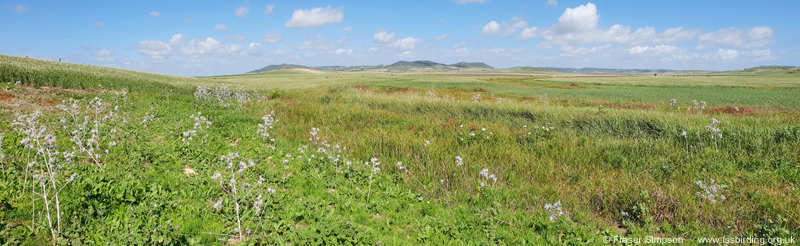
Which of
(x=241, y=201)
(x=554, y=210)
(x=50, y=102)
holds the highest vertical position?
(x=50, y=102)

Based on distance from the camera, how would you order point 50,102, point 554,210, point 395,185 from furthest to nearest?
point 50,102
point 395,185
point 554,210

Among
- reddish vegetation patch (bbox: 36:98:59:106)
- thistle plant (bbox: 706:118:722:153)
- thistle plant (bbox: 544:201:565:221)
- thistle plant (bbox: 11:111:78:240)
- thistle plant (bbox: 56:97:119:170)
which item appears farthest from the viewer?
reddish vegetation patch (bbox: 36:98:59:106)

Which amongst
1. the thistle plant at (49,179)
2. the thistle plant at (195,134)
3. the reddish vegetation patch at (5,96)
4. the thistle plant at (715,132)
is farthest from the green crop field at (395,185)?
the reddish vegetation patch at (5,96)

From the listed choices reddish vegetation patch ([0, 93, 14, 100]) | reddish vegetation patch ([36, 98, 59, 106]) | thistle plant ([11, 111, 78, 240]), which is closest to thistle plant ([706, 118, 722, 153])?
thistle plant ([11, 111, 78, 240])

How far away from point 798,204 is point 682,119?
6.58m

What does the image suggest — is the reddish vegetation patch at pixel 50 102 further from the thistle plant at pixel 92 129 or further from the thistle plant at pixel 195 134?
the thistle plant at pixel 195 134

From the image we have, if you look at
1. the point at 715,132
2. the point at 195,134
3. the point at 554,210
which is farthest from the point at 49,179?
the point at 715,132

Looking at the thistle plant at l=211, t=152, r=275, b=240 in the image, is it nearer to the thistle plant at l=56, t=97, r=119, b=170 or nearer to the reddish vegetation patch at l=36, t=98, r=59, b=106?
the thistle plant at l=56, t=97, r=119, b=170

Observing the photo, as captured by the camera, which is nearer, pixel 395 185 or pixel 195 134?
pixel 395 185

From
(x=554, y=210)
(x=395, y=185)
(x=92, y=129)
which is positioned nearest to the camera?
(x=554, y=210)

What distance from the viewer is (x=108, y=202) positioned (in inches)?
182

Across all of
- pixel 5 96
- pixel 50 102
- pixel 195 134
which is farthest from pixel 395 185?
pixel 5 96

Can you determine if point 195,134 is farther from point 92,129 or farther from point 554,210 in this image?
point 554,210

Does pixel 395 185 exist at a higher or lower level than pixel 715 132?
lower
